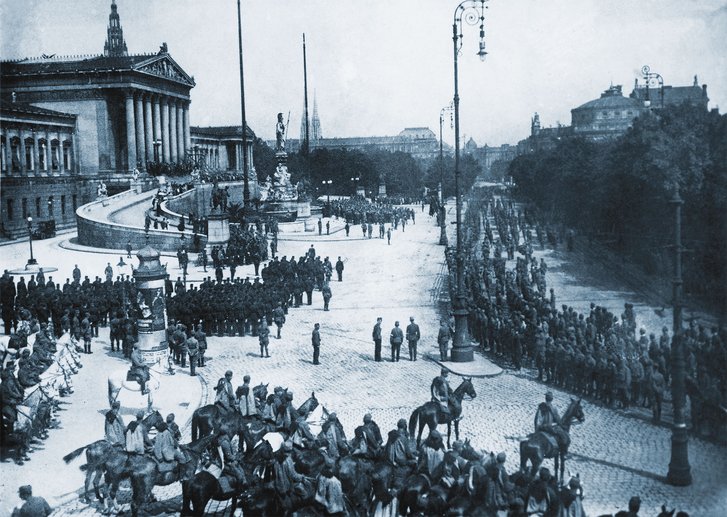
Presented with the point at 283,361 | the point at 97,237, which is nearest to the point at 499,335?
the point at 283,361

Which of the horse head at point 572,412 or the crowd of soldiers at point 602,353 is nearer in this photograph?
the horse head at point 572,412

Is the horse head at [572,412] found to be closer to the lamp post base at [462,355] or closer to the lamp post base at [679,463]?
the lamp post base at [679,463]

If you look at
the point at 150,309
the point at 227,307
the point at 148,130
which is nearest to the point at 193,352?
the point at 150,309

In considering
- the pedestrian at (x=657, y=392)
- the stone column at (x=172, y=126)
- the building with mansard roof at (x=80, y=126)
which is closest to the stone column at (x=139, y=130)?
the building with mansard roof at (x=80, y=126)

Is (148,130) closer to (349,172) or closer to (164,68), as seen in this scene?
(164,68)

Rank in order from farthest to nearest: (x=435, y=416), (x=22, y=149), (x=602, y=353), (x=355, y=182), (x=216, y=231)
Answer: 1. (x=355, y=182)
2. (x=22, y=149)
3. (x=216, y=231)
4. (x=602, y=353)
5. (x=435, y=416)

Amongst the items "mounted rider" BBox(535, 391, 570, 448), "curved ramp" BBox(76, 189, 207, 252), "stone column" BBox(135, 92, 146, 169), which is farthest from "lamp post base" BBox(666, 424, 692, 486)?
"stone column" BBox(135, 92, 146, 169)

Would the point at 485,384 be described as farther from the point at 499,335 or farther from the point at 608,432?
the point at 608,432
